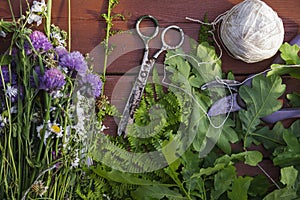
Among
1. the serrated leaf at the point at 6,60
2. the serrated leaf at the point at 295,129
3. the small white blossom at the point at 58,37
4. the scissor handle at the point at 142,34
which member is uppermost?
the scissor handle at the point at 142,34

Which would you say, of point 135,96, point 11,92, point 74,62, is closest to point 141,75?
point 135,96

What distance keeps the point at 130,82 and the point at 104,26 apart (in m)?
0.13

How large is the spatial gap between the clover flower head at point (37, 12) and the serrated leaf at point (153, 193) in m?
0.38

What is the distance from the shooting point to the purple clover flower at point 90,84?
1.04 metres

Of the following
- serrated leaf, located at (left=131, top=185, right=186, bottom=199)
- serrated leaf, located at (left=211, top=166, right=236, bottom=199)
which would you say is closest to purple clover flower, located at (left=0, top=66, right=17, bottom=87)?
serrated leaf, located at (left=131, top=185, right=186, bottom=199)

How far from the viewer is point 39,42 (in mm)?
1021

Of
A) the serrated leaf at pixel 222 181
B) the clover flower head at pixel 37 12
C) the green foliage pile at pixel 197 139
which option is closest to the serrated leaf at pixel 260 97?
the green foliage pile at pixel 197 139

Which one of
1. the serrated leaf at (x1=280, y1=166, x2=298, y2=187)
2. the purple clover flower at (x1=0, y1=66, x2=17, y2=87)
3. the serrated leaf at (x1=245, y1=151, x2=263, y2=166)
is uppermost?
the purple clover flower at (x1=0, y1=66, x2=17, y2=87)

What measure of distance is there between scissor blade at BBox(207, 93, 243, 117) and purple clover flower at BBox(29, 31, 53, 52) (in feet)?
1.12

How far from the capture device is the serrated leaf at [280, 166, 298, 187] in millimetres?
1079

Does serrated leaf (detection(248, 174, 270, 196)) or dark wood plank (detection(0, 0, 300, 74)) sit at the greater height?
dark wood plank (detection(0, 0, 300, 74))

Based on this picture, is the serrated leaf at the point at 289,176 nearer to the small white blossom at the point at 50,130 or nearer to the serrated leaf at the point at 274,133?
the serrated leaf at the point at 274,133

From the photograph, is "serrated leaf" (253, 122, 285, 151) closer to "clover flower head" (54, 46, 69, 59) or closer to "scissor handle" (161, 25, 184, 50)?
"scissor handle" (161, 25, 184, 50)

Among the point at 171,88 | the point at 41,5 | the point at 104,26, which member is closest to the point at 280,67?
the point at 171,88
